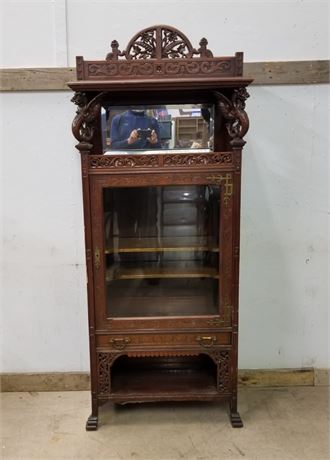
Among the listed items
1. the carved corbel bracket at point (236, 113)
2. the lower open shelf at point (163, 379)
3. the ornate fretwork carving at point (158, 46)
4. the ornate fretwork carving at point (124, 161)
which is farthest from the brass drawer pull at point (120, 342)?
the ornate fretwork carving at point (158, 46)

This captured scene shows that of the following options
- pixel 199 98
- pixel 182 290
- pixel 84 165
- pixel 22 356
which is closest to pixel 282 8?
pixel 199 98

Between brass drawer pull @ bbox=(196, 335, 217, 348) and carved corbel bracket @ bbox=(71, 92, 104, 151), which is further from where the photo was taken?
brass drawer pull @ bbox=(196, 335, 217, 348)

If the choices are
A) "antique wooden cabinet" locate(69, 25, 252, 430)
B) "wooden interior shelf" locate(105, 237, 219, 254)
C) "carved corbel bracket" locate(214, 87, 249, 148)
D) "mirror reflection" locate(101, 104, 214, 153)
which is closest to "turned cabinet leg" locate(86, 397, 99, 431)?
"antique wooden cabinet" locate(69, 25, 252, 430)

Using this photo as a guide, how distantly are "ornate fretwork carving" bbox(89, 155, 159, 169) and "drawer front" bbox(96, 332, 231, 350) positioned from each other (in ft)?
2.57

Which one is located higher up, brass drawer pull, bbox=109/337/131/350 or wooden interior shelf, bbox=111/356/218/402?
brass drawer pull, bbox=109/337/131/350

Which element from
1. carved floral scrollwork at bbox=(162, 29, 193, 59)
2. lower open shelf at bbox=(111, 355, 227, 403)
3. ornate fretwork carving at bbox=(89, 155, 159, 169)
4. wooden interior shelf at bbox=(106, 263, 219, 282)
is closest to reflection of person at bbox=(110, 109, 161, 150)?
ornate fretwork carving at bbox=(89, 155, 159, 169)

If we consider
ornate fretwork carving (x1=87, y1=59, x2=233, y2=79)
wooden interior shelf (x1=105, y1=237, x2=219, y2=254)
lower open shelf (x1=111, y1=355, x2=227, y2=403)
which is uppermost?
ornate fretwork carving (x1=87, y1=59, x2=233, y2=79)

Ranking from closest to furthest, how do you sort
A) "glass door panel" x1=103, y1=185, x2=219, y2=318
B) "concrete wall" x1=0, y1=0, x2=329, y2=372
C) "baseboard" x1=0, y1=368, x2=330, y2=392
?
"glass door panel" x1=103, y1=185, x2=219, y2=318 < "concrete wall" x1=0, y1=0, x2=329, y2=372 < "baseboard" x1=0, y1=368, x2=330, y2=392

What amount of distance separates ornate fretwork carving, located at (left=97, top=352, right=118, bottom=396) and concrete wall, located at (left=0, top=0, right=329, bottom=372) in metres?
0.42

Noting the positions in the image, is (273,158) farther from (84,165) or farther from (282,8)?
(84,165)

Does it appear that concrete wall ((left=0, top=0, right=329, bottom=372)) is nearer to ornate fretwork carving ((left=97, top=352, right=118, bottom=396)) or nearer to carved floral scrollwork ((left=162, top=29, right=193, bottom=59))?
carved floral scrollwork ((left=162, top=29, right=193, bottom=59))

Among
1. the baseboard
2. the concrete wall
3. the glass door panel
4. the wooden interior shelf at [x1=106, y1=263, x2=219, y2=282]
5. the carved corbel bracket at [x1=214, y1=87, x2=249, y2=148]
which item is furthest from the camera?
the baseboard

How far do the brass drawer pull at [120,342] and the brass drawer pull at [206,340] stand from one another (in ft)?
1.09

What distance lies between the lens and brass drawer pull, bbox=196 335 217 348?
1953 mm
